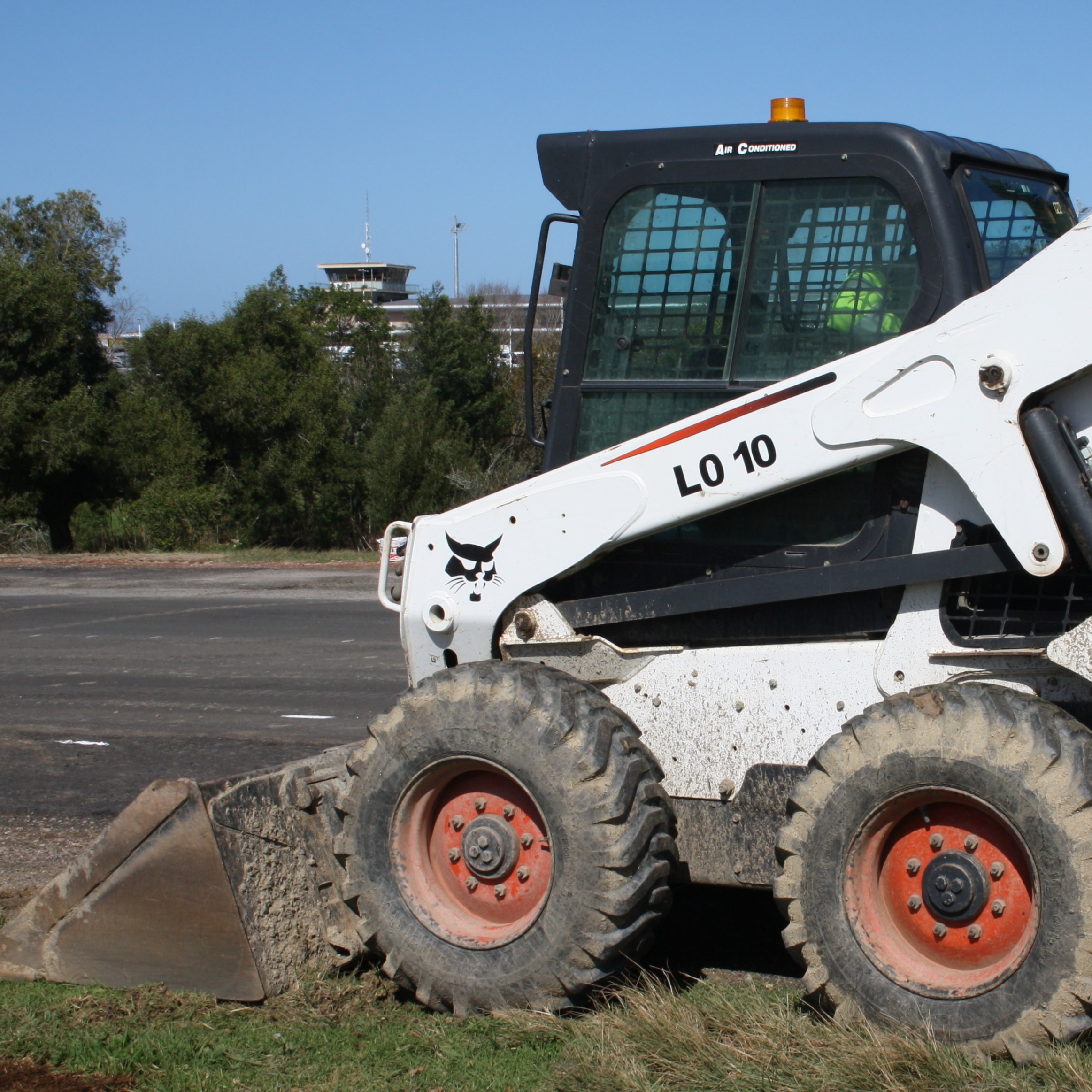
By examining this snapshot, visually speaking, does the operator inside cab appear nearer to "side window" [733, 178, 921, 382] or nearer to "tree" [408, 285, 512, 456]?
"side window" [733, 178, 921, 382]

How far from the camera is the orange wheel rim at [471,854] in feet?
13.6

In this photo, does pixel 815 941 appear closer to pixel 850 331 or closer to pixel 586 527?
pixel 586 527

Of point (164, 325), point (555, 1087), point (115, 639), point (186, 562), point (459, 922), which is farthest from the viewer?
point (164, 325)

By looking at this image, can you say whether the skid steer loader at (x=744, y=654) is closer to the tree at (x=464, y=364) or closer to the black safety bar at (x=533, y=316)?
the black safety bar at (x=533, y=316)

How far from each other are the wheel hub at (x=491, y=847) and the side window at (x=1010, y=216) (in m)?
2.24

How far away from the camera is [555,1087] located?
3.55 meters

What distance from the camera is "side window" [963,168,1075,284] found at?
4.06 meters

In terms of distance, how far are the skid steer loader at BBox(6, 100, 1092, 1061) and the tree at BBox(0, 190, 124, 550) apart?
80.6ft

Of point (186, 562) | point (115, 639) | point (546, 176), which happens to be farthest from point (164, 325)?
point (546, 176)

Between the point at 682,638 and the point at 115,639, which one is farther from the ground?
the point at 682,638

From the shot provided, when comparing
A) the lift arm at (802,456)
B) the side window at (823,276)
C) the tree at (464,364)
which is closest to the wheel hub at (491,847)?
the lift arm at (802,456)

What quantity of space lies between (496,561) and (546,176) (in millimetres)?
1295

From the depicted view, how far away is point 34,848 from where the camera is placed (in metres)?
6.46

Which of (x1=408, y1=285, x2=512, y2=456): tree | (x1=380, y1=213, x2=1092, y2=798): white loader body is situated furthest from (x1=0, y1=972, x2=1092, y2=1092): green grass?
(x1=408, y1=285, x2=512, y2=456): tree
